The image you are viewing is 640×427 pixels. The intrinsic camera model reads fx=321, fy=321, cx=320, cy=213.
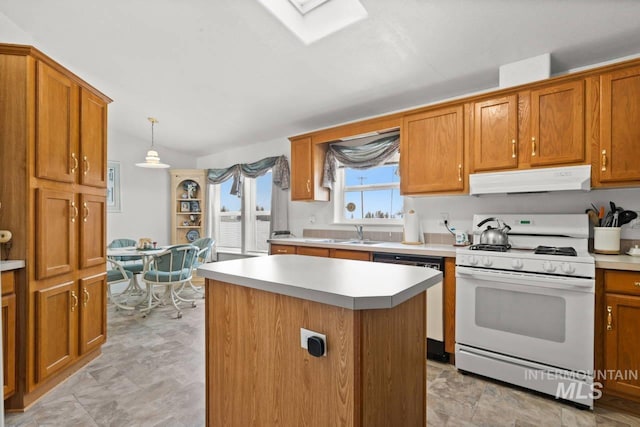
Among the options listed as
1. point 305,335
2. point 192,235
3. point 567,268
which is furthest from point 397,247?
point 192,235

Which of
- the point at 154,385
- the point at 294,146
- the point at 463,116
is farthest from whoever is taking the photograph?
the point at 294,146

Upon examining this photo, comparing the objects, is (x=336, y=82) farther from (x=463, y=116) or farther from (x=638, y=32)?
(x=638, y=32)

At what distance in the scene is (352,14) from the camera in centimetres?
240

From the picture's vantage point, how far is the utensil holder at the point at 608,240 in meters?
2.24

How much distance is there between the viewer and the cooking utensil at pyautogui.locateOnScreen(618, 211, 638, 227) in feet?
7.41

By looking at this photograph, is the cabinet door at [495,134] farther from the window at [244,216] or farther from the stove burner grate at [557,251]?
the window at [244,216]

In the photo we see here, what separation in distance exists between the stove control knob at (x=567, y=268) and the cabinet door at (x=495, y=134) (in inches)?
32.2

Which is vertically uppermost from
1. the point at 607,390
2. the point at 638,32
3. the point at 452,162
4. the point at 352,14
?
the point at 352,14

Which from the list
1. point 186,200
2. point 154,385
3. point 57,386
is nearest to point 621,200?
point 154,385

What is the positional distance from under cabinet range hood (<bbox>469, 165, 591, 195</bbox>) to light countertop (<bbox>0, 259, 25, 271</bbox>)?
3.21 m

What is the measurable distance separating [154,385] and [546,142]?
3.35m

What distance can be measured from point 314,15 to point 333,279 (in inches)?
90.1

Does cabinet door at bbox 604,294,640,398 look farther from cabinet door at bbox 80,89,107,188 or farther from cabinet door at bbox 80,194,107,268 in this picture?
cabinet door at bbox 80,89,107,188

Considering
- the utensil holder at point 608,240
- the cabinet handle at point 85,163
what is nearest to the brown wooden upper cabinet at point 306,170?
the cabinet handle at point 85,163
